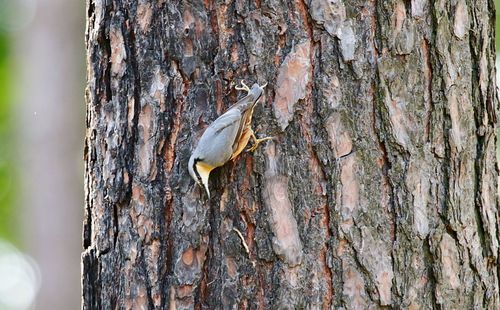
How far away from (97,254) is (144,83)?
41 cm

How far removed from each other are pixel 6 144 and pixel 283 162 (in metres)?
7.78

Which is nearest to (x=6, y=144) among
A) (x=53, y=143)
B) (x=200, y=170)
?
(x=53, y=143)

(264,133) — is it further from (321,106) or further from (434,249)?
(434,249)

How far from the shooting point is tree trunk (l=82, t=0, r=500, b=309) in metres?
1.70

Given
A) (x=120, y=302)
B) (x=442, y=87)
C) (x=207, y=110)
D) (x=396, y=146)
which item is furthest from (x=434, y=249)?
(x=120, y=302)

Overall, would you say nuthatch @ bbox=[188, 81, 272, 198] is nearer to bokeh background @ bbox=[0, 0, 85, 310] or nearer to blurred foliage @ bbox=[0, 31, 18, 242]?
bokeh background @ bbox=[0, 0, 85, 310]

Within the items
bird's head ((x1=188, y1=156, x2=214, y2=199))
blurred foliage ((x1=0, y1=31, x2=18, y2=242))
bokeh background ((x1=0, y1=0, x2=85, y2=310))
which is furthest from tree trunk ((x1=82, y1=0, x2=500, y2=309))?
blurred foliage ((x1=0, y1=31, x2=18, y2=242))

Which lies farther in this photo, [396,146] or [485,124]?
[485,124]

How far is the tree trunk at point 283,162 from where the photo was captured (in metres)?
1.70

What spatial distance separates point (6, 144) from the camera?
29.4ft

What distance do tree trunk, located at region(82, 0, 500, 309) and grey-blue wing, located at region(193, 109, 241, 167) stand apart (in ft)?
0.09

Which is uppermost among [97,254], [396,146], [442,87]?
[442,87]

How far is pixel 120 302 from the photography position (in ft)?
5.84

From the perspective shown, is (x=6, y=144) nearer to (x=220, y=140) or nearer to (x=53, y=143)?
(x=53, y=143)
